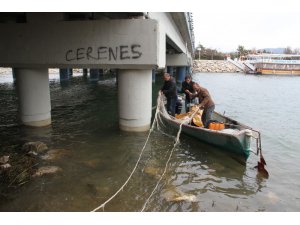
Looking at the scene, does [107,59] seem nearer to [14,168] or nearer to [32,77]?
[32,77]

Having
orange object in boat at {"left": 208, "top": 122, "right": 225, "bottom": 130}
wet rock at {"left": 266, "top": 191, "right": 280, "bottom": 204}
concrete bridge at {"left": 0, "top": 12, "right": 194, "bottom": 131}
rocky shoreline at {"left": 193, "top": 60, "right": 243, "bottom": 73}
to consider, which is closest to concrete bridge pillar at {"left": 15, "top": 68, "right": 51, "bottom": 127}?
concrete bridge at {"left": 0, "top": 12, "right": 194, "bottom": 131}

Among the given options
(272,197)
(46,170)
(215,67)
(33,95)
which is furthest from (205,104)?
(215,67)

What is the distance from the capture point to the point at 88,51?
10.1 metres

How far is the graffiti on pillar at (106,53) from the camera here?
31.8 feet

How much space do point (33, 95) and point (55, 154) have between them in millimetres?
3410

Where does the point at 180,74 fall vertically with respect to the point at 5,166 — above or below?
above

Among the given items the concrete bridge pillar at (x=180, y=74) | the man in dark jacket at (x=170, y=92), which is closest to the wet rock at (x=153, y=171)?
the man in dark jacket at (x=170, y=92)

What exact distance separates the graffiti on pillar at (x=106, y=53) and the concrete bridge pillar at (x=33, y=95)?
1.74 m

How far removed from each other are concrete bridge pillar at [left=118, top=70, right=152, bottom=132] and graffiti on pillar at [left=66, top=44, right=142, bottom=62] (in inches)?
26.4

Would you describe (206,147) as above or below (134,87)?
below

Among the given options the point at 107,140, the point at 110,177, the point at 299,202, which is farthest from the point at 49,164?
the point at 299,202

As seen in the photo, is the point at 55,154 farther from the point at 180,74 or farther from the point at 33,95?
the point at 180,74

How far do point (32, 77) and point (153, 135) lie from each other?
4981 mm

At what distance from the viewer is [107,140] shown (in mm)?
10305
